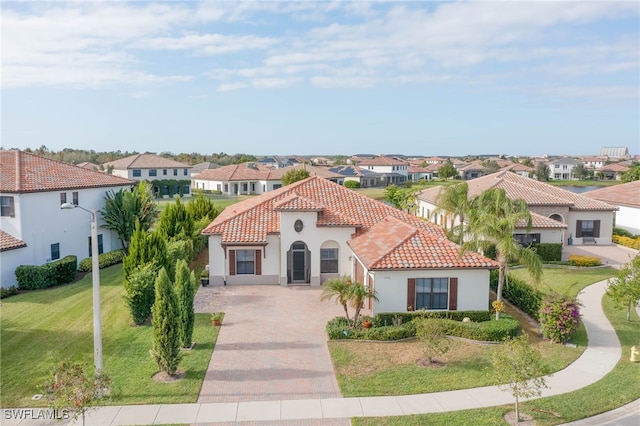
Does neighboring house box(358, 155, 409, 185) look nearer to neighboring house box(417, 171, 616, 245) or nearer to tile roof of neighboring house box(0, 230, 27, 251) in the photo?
neighboring house box(417, 171, 616, 245)

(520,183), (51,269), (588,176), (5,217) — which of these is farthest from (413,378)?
(588,176)

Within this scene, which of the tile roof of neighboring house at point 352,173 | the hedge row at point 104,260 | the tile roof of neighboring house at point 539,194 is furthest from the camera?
the tile roof of neighboring house at point 352,173

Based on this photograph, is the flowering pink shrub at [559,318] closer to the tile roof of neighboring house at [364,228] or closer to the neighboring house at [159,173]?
the tile roof of neighboring house at [364,228]

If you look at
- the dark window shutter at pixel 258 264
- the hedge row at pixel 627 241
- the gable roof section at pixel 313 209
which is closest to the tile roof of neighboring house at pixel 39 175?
the gable roof section at pixel 313 209

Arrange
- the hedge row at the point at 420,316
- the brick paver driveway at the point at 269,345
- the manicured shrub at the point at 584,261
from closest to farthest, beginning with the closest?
the brick paver driveway at the point at 269,345 → the hedge row at the point at 420,316 → the manicured shrub at the point at 584,261

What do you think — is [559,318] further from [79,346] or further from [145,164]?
[145,164]

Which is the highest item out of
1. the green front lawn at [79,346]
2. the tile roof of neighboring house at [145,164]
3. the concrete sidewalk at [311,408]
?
the tile roof of neighboring house at [145,164]

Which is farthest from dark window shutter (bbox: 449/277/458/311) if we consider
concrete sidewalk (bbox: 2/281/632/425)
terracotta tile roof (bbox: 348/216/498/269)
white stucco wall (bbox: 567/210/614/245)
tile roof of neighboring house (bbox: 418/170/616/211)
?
white stucco wall (bbox: 567/210/614/245)
